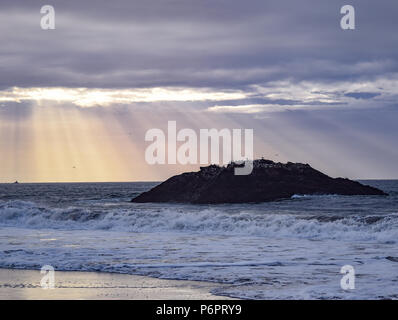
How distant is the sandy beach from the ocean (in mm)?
801

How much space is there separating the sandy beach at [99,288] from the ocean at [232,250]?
0.80 meters

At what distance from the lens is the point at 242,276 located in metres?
17.1

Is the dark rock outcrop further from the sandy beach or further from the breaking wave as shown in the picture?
the sandy beach

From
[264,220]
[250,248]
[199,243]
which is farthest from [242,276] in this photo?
[264,220]

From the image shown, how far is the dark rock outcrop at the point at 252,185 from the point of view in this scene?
58.9 metres

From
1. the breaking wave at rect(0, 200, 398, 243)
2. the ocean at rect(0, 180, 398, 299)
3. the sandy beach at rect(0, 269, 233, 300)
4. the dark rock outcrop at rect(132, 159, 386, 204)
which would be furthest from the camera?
the dark rock outcrop at rect(132, 159, 386, 204)

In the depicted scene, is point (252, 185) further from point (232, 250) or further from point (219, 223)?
point (232, 250)

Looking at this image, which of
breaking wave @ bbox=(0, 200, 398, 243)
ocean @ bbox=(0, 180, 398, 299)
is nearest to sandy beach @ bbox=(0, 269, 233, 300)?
ocean @ bbox=(0, 180, 398, 299)

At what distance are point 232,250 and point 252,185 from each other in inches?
1473

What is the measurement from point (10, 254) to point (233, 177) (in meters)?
41.4

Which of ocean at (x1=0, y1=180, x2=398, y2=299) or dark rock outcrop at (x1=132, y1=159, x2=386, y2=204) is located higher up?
dark rock outcrop at (x1=132, y1=159, x2=386, y2=204)

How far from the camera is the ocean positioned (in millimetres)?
15898

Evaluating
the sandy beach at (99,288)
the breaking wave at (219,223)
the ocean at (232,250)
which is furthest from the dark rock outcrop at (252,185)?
the sandy beach at (99,288)
